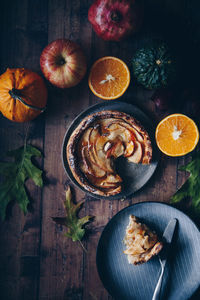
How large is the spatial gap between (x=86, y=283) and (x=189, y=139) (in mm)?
1570

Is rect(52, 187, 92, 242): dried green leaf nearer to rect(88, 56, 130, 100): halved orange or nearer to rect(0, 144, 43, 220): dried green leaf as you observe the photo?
rect(0, 144, 43, 220): dried green leaf

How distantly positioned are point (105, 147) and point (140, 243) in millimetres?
828

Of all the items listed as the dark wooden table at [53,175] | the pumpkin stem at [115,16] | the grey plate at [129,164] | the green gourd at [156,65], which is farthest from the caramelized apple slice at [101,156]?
the pumpkin stem at [115,16]

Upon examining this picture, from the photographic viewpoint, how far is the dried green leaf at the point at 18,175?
2.64 m

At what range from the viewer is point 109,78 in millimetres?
2451

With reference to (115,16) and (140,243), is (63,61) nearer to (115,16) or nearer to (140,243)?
(115,16)

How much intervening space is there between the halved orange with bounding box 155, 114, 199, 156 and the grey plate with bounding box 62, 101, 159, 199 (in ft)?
0.51

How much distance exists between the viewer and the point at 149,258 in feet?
7.65

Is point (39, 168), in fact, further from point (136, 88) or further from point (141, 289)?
point (141, 289)

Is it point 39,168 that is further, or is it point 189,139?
point 39,168

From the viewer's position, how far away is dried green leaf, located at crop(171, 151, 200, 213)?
8.14ft

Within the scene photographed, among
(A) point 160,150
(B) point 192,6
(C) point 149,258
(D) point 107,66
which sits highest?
(B) point 192,6

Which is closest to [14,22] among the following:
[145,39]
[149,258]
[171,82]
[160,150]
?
[145,39]

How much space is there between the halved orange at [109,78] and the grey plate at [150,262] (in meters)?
0.98
